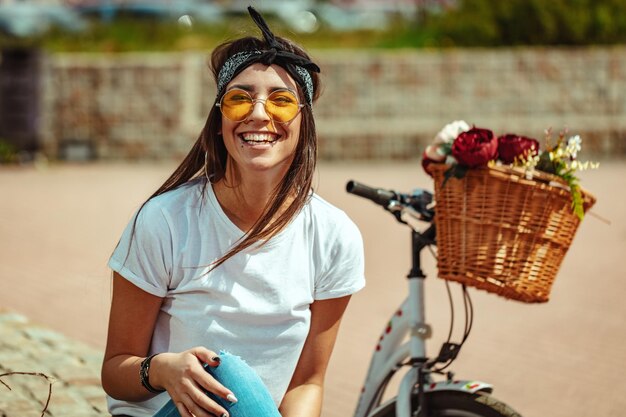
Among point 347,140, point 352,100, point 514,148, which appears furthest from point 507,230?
point 352,100

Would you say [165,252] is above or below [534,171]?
below

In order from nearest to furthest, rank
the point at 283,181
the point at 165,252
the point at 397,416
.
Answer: the point at 165,252 < the point at 283,181 < the point at 397,416

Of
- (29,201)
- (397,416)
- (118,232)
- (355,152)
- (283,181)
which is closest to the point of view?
(283,181)

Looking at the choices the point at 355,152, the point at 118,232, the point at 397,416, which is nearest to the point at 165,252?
the point at 397,416

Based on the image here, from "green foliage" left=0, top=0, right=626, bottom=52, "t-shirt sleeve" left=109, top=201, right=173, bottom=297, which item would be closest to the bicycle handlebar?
"t-shirt sleeve" left=109, top=201, right=173, bottom=297

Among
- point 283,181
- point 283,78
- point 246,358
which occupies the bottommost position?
point 246,358

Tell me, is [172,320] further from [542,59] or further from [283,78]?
[542,59]

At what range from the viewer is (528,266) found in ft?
10.5

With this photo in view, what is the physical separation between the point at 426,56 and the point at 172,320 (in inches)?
653

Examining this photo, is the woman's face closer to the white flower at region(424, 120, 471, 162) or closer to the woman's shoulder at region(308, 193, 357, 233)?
the woman's shoulder at region(308, 193, 357, 233)

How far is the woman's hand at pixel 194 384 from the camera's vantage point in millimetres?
2547

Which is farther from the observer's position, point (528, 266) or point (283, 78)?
point (528, 266)

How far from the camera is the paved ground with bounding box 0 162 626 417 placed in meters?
5.68

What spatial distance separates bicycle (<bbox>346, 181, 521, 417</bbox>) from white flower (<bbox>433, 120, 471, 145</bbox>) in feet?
0.85
